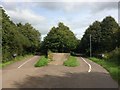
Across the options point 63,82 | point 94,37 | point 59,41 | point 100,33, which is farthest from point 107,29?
point 63,82

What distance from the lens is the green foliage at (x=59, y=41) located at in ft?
310

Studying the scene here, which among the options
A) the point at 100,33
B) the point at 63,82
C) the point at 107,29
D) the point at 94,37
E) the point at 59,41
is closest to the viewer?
the point at 63,82

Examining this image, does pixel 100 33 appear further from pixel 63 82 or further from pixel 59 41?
pixel 63 82

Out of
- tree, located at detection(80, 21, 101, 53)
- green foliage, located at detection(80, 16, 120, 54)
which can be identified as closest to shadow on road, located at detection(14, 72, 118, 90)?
green foliage, located at detection(80, 16, 120, 54)

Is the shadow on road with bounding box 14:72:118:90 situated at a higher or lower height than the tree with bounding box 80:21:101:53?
lower

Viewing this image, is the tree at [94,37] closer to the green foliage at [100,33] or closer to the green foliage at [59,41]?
the green foliage at [100,33]

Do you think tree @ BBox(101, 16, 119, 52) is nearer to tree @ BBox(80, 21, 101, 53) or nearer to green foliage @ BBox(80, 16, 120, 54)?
green foliage @ BBox(80, 16, 120, 54)

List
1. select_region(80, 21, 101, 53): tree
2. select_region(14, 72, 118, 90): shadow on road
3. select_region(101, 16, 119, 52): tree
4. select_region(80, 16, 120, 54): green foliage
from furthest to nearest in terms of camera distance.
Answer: select_region(80, 21, 101, 53): tree → select_region(80, 16, 120, 54): green foliage → select_region(101, 16, 119, 52): tree → select_region(14, 72, 118, 90): shadow on road

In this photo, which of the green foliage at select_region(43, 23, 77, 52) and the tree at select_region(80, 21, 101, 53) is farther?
the green foliage at select_region(43, 23, 77, 52)

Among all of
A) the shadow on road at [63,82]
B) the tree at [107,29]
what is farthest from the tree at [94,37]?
the shadow on road at [63,82]

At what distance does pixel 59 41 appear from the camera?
9512 cm

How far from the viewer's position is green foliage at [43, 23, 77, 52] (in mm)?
94625

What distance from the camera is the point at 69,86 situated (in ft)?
61.9

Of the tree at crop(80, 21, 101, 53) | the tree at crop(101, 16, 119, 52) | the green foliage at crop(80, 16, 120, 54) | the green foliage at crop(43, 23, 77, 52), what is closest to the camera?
the tree at crop(101, 16, 119, 52)
